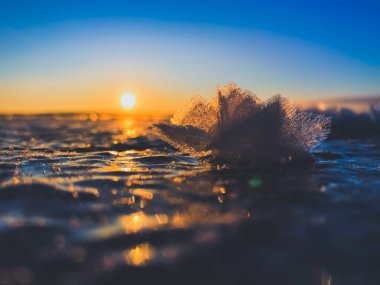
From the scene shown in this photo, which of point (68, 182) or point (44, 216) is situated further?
point (68, 182)

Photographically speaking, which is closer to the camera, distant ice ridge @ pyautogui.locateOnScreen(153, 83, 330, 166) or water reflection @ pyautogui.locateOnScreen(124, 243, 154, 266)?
water reflection @ pyautogui.locateOnScreen(124, 243, 154, 266)

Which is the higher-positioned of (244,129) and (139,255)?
(244,129)

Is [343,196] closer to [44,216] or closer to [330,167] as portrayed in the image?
[330,167]

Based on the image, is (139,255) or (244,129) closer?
(139,255)

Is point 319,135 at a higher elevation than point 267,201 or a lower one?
higher

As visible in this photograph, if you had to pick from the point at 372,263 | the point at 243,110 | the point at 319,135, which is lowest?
the point at 372,263

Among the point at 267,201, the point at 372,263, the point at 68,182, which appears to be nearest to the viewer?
the point at 372,263

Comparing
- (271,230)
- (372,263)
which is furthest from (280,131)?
(372,263)

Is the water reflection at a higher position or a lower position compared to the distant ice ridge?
lower
